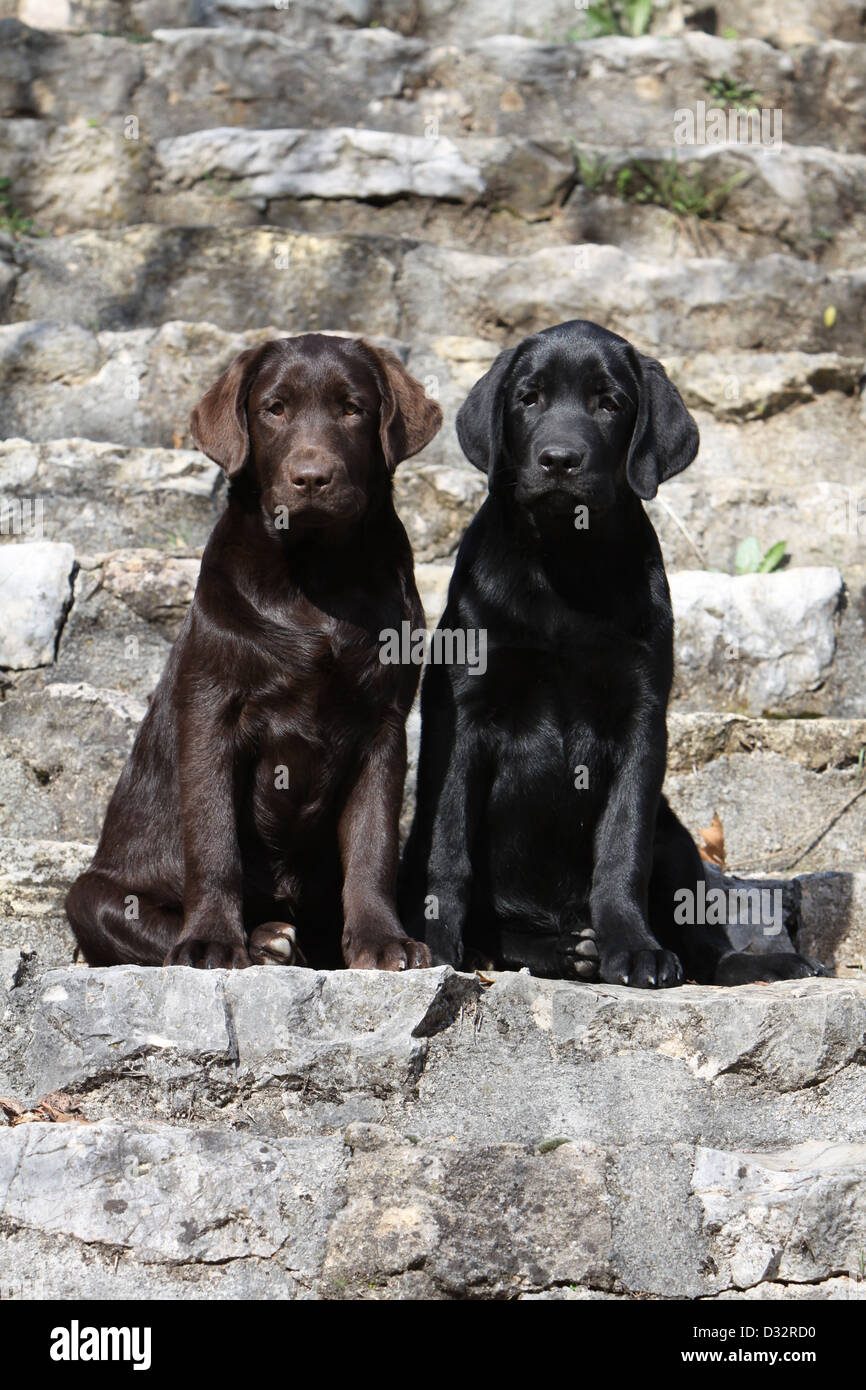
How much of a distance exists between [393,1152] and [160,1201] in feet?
1.51

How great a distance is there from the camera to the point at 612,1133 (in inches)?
125

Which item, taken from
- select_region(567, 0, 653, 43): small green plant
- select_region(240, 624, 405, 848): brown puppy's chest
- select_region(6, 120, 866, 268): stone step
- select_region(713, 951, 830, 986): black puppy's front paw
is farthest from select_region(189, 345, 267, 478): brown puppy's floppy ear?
select_region(567, 0, 653, 43): small green plant

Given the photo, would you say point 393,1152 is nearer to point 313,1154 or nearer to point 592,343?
point 313,1154

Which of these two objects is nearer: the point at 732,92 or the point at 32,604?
the point at 32,604

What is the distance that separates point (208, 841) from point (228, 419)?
3.74 feet

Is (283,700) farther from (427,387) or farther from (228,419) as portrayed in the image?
(427,387)

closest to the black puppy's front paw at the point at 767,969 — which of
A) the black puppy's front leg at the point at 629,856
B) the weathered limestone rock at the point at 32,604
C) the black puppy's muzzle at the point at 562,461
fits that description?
the black puppy's front leg at the point at 629,856

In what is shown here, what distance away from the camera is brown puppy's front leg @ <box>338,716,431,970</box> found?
3488mm

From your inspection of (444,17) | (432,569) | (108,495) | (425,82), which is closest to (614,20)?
(444,17)

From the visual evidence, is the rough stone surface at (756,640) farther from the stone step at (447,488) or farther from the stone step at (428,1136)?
the stone step at (428,1136)

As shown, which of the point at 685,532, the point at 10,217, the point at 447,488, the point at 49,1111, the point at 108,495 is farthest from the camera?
the point at 10,217

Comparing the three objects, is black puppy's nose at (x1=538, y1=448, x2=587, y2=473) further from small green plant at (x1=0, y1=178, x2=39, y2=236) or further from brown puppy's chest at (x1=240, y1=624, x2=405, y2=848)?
small green plant at (x1=0, y1=178, x2=39, y2=236)

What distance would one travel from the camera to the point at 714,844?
4961 mm

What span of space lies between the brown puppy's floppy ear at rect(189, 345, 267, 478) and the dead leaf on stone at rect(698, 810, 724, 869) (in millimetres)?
2086
